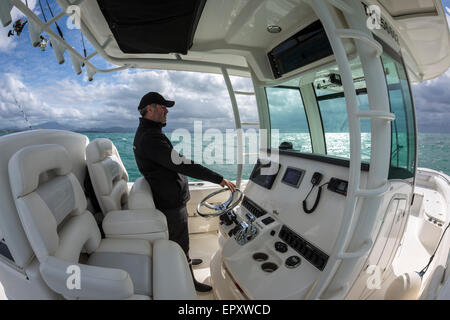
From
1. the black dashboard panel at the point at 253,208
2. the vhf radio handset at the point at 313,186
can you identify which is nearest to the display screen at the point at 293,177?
the vhf radio handset at the point at 313,186

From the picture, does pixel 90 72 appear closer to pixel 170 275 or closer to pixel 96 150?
pixel 96 150

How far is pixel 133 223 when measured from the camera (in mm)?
1469

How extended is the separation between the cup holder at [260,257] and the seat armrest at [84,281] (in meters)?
0.84

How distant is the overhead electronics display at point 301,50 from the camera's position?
1526mm

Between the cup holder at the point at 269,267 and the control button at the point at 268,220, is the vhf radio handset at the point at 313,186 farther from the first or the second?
the cup holder at the point at 269,267

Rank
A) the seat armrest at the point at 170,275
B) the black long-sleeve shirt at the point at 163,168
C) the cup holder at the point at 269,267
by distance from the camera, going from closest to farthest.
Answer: the seat armrest at the point at 170,275, the cup holder at the point at 269,267, the black long-sleeve shirt at the point at 163,168

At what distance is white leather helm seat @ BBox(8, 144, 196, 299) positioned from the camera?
83 cm

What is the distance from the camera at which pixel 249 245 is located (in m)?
1.45

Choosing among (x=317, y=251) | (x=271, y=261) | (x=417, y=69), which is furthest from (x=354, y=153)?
(x=417, y=69)

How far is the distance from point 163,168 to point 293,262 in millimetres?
1200

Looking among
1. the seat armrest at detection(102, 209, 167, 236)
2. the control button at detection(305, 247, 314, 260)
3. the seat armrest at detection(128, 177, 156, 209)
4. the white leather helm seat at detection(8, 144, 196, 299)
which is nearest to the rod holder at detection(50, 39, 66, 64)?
the white leather helm seat at detection(8, 144, 196, 299)

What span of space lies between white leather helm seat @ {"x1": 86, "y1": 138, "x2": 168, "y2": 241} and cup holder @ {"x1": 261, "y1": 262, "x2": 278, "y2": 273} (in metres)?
0.75

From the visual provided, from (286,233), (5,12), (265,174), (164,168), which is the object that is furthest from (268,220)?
(5,12)

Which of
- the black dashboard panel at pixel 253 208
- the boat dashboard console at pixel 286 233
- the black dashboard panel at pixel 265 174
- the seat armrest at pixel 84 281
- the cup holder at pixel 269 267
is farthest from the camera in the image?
the black dashboard panel at pixel 265 174
